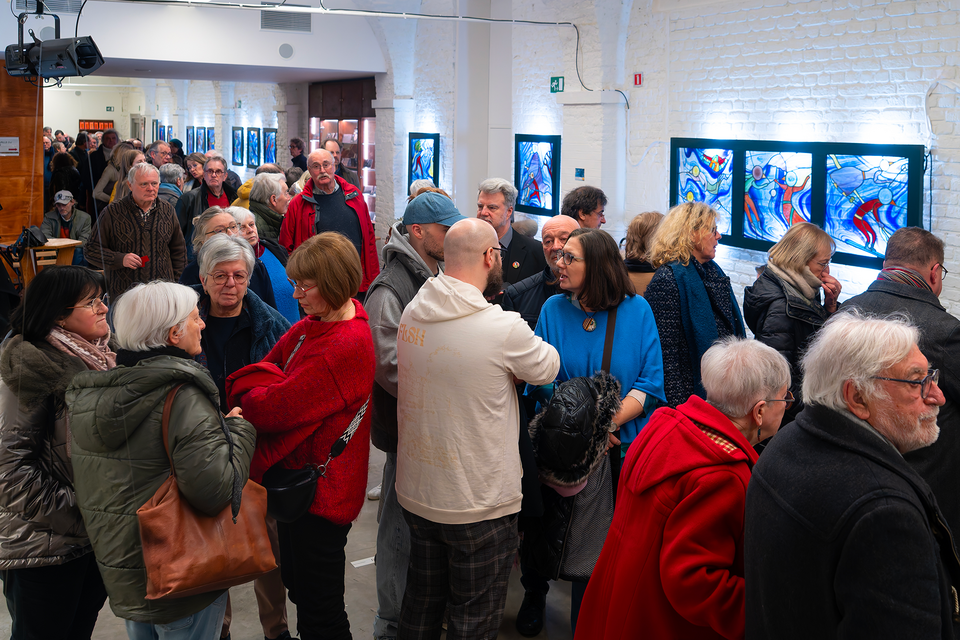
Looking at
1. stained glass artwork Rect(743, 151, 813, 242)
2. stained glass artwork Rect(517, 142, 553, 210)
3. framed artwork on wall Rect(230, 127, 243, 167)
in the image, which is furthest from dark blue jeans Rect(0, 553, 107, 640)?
framed artwork on wall Rect(230, 127, 243, 167)

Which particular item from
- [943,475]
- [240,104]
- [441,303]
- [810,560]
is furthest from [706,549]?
[240,104]

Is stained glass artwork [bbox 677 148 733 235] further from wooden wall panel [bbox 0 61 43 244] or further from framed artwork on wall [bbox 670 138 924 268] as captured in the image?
wooden wall panel [bbox 0 61 43 244]

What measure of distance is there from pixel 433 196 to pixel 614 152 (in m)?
5.37

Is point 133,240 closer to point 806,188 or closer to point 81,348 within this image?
point 81,348

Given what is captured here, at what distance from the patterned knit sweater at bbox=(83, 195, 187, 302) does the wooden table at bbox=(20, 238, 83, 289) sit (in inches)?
66.6

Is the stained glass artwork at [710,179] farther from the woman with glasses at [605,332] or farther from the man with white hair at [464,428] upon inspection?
the man with white hair at [464,428]

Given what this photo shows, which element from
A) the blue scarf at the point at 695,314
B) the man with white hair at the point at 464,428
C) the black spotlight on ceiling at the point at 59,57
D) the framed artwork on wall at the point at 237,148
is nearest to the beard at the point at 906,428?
the man with white hair at the point at 464,428

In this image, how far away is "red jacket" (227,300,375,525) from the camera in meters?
2.43

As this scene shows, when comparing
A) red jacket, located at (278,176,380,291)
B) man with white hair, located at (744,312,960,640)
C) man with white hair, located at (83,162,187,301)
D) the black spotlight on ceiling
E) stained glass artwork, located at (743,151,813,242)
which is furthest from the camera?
stained glass artwork, located at (743,151,813,242)

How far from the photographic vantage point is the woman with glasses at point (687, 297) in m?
3.41

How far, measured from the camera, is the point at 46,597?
2336mm

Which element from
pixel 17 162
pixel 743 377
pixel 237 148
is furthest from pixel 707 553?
pixel 237 148

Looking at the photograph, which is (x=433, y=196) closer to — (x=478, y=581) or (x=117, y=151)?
(x=478, y=581)

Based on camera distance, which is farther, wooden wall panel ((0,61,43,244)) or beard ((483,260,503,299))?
wooden wall panel ((0,61,43,244))
